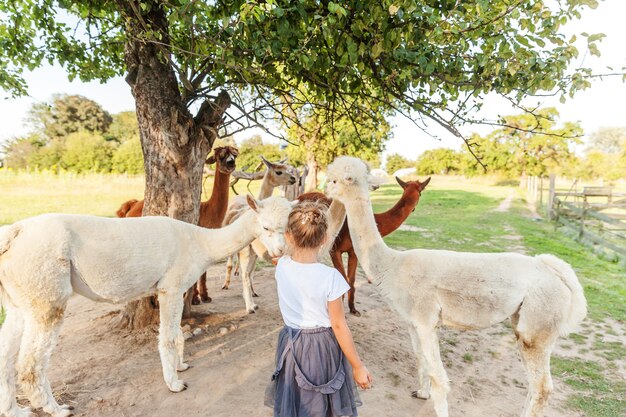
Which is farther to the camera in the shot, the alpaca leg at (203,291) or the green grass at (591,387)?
the alpaca leg at (203,291)

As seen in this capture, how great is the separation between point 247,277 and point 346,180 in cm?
263

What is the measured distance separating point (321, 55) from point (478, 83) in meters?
1.54

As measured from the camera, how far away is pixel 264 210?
321 centimetres

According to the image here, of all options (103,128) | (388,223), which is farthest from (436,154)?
(388,223)

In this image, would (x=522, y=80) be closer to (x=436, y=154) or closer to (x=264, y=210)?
(x=264, y=210)

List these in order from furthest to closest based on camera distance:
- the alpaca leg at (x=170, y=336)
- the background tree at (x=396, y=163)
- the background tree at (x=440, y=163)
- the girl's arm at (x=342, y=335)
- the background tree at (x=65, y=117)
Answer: the background tree at (x=396, y=163)
the background tree at (x=440, y=163)
the background tree at (x=65, y=117)
the alpaca leg at (x=170, y=336)
the girl's arm at (x=342, y=335)

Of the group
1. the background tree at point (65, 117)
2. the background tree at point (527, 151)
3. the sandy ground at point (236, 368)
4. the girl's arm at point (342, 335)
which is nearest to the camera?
the girl's arm at point (342, 335)

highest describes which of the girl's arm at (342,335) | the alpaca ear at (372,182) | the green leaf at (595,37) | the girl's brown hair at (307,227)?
the green leaf at (595,37)

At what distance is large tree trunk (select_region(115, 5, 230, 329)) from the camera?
12.6 ft

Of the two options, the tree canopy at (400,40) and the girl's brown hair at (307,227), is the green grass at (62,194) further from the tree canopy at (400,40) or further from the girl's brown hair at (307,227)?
the girl's brown hair at (307,227)

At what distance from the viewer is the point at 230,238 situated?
11.2 feet

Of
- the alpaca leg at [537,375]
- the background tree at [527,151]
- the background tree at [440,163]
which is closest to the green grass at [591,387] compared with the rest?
the alpaca leg at [537,375]

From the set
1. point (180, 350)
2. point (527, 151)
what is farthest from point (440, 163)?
point (180, 350)

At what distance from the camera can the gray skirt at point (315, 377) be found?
80.9 inches
